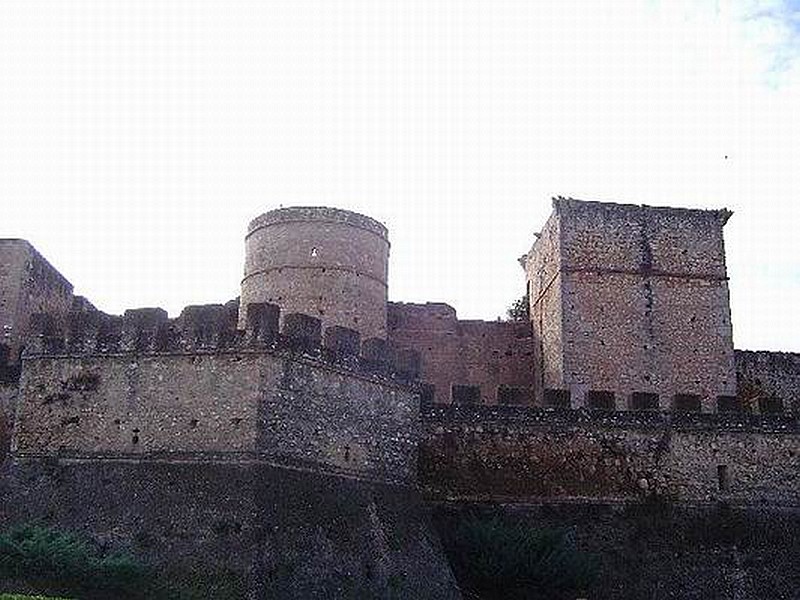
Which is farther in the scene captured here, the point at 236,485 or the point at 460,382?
the point at 460,382

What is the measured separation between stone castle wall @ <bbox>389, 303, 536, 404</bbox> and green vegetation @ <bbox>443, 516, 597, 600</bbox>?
31.9 ft

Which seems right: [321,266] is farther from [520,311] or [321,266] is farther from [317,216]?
[520,311]

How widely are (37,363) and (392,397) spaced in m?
6.72

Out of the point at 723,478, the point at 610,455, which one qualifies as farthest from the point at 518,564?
the point at 723,478

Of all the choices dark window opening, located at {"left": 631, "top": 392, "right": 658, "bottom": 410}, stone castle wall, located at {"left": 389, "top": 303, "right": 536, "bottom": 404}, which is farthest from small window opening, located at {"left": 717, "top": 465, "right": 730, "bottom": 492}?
stone castle wall, located at {"left": 389, "top": 303, "right": 536, "bottom": 404}

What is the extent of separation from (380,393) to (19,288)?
33.0ft

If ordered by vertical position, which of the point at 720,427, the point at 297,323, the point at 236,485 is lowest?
the point at 236,485

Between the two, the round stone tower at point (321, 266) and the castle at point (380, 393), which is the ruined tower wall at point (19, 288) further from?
the round stone tower at point (321, 266)

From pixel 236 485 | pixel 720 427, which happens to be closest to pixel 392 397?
pixel 236 485

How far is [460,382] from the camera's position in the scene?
29109mm

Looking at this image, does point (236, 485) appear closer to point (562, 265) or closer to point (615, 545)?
point (615, 545)

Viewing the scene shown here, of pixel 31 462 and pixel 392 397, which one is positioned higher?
pixel 392 397

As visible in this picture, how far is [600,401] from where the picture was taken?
22141 millimetres

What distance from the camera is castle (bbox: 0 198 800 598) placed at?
17.3 metres
